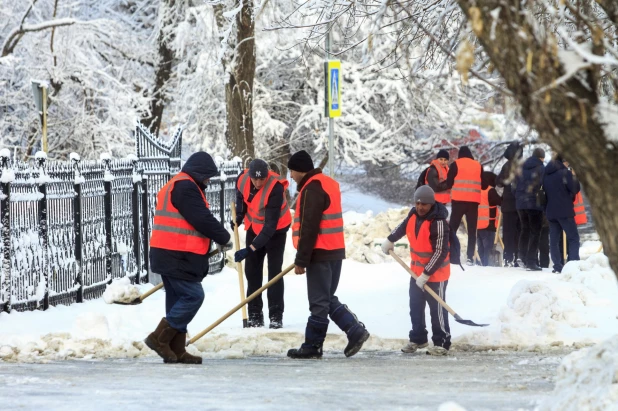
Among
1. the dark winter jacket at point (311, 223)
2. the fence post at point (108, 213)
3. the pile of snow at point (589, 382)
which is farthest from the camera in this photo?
the fence post at point (108, 213)

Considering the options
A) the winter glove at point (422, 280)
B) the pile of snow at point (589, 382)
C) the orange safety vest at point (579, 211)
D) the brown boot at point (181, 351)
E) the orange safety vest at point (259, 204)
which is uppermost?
the orange safety vest at point (259, 204)

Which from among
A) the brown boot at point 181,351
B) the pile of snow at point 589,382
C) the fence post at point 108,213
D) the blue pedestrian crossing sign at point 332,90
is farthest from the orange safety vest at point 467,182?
the pile of snow at point 589,382

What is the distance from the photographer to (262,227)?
32.7 ft

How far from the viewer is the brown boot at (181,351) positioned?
8211 mm

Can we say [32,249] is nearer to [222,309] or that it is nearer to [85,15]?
[222,309]

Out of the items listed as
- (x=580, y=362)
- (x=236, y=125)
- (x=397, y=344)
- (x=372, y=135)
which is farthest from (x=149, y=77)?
(x=580, y=362)

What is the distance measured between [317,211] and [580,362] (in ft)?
11.1

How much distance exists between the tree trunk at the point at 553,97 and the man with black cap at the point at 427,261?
13.4ft

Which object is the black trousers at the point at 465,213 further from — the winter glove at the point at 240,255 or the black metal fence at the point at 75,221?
the winter glove at the point at 240,255

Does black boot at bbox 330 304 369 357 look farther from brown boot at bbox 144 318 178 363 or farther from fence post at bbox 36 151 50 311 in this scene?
fence post at bbox 36 151 50 311

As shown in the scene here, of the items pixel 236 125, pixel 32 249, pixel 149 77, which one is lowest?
pixel 32 249

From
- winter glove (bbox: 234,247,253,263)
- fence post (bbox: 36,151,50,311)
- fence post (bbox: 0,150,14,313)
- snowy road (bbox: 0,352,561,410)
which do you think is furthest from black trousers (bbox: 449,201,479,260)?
fence post (bbox: 0,150,14,313)

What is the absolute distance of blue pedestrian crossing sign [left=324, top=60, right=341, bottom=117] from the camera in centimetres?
1614

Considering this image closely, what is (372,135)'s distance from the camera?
26.5 metres
